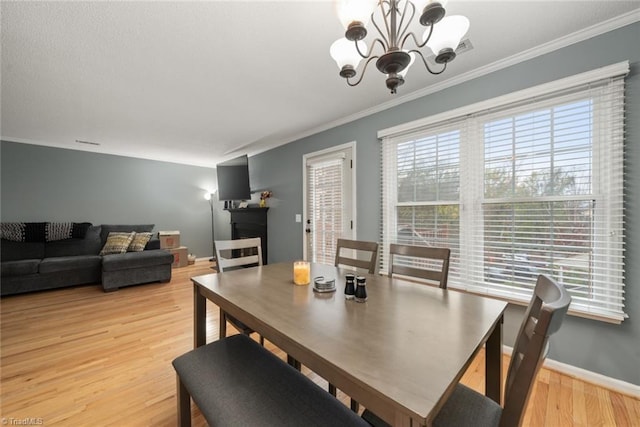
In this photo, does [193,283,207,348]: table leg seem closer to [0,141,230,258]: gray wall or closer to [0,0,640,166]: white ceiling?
[0,0,640,166]: white ceiling

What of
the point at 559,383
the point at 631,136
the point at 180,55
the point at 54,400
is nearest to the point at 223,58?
the point at 180,55

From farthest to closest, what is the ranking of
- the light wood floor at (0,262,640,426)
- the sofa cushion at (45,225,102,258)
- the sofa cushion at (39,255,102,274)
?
the sofa cushion at (45,225,102,258), the sofa cushion at (39,255,102,274), the light wood floor at (0,262,640,426)

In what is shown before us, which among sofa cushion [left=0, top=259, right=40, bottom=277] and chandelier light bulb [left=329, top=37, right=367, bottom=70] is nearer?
chandelier light bulb [left=329, top=37, right=367, bottom=70]

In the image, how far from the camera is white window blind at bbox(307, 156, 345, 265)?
334 centimetres

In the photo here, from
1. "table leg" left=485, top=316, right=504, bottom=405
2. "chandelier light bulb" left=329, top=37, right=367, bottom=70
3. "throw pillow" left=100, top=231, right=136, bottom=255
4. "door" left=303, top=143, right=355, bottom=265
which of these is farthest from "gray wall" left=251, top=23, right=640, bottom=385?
"throw pillow" left=100, top=231, right=136, bottom=255

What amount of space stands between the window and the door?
0.80 meters

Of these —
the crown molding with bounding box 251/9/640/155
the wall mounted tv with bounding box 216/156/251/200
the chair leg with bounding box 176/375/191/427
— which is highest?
the crown molding with bounding box 251/9/640/155

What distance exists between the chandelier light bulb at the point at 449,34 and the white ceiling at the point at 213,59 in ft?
1.87

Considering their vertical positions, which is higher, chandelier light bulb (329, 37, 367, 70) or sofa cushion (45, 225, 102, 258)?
chandelier light bulb (329, 37, 367, 70)

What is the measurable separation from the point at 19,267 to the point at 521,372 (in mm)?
5279

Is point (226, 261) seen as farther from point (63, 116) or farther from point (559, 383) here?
point (63, 116)

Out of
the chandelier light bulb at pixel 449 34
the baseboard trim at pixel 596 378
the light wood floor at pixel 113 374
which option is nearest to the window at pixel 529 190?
the baseboard trim at pixel 596 378

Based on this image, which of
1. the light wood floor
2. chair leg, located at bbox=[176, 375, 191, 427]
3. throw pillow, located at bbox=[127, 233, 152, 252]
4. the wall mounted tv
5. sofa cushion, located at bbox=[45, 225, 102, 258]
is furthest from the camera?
the wall mounted tv

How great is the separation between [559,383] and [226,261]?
8.04 ft
